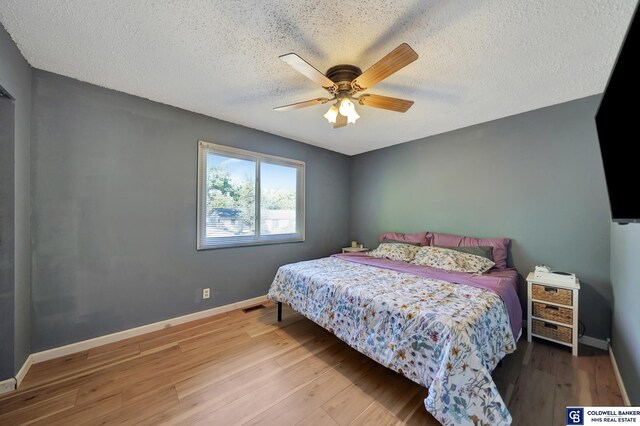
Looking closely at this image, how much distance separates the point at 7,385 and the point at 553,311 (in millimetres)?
4426

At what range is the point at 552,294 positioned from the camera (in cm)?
222

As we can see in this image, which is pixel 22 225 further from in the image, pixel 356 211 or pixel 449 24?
pixel 356 211

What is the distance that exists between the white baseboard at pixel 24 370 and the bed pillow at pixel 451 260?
369cm

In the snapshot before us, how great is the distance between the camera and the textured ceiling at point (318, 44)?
4.58ft

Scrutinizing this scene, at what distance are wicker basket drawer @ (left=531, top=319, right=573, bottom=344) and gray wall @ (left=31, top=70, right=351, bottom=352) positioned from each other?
3290 mm

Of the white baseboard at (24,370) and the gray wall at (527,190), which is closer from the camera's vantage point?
the white baseboard at (24,370)

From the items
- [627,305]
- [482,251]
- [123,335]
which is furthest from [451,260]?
[123,335]

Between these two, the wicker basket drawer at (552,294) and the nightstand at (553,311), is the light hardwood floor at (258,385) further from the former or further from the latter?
the wicker basket drawer at (552,294)

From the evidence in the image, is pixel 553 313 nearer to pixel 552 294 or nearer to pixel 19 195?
pixel 552 294

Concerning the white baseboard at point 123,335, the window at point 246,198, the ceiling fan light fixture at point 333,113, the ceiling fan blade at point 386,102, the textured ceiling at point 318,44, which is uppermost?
the textured ceiling at point 318,44

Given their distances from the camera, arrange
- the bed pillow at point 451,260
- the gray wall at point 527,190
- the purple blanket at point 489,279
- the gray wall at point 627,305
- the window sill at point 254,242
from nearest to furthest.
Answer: the gray wall at point 627,305 → the purple blanket at point 489,279 → the gray wall at point 527,190 → the bed pillow at point 451,260 → the window sill at point 254,242

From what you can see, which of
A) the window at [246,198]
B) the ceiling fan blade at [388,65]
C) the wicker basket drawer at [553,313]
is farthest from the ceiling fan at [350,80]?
the wicker basket drawer at [553,313]

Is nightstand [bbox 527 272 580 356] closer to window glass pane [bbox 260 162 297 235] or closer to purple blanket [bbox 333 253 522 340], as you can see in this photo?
purple blanket [bbox 333 253 522 340]

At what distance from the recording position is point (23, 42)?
1.70m
